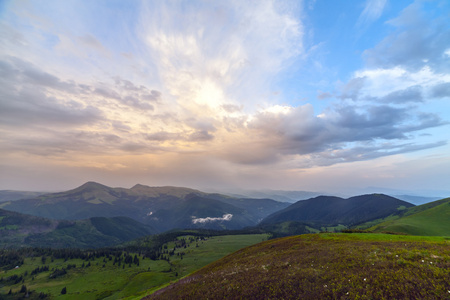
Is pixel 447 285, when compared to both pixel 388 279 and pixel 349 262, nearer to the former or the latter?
pixel 388 279

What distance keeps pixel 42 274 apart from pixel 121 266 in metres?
71.9

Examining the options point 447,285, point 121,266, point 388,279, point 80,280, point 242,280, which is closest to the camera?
point 447,285

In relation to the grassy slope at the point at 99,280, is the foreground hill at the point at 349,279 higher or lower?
higher

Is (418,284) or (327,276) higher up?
(418,284)

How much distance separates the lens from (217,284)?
2461cm

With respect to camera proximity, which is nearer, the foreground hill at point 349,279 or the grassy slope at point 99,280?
the foreground hill at point 349,279

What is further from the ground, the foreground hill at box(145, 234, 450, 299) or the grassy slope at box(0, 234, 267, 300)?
the foreground hill at box(145, 234, 450, 299)

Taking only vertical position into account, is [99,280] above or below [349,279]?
below

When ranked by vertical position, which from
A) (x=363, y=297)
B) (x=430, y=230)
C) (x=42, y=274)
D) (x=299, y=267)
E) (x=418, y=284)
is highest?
(x=418, y=284)

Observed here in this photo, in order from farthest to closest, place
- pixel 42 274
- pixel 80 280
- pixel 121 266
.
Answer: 1. pixel 121 266
2. pixel 42 274
3. pixel 80 280

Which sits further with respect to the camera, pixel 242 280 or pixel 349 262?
pixel 242 280

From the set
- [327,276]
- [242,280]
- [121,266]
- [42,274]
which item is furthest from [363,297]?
[42,274]

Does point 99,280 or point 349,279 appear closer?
point 349,279

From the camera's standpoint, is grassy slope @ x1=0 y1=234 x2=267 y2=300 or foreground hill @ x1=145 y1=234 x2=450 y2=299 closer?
foreground hill @ x1=145 y1=234 x2=450 y2=299
